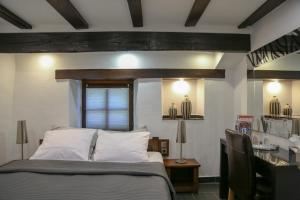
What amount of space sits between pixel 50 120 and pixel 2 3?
1.83 metres

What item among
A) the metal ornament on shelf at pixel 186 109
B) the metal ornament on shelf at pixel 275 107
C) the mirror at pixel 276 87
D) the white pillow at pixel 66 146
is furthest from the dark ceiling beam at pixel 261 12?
the white pillow at pixel 66 146

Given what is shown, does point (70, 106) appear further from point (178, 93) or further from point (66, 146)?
point (178, 93)

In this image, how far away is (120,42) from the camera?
3131mm

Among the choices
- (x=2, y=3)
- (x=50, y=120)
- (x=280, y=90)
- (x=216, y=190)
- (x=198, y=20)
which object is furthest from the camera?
(x=50, y=120)

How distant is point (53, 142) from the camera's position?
309 centimetres

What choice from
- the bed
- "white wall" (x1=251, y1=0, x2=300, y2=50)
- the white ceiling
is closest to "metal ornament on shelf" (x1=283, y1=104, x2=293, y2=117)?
"white wall" (x1=251, y1=0, x2=300, y2=50)

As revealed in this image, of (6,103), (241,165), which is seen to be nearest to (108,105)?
(6,103)

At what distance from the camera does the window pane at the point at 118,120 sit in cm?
400

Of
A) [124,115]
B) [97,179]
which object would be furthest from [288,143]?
[124,115]

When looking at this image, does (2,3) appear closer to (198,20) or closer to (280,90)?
(198,20)

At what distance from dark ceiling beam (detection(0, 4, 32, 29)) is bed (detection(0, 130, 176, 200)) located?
5.05 ft

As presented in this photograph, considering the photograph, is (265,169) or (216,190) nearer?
(265,169)

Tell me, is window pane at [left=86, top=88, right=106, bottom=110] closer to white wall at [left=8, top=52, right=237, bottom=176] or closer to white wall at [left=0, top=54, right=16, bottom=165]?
white wall at [left=8, top=52, right=237, bottom=176]

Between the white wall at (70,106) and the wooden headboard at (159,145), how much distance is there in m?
0.09
